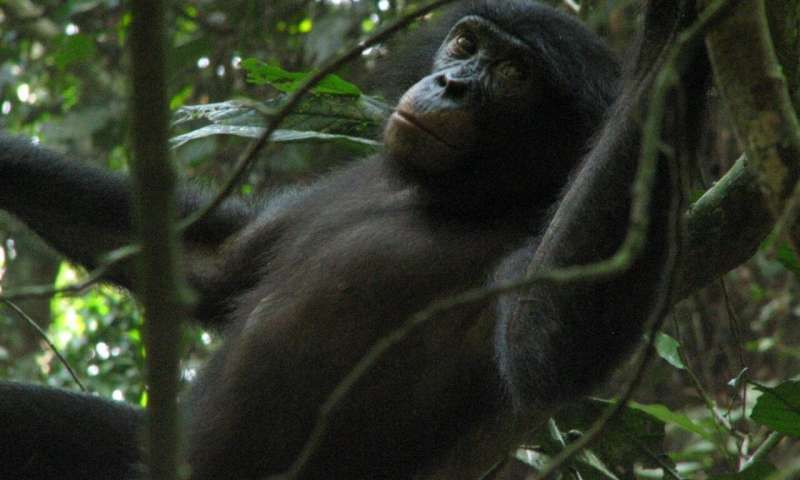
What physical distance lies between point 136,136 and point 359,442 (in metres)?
1.99

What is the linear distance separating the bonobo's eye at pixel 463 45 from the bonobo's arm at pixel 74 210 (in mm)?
1100

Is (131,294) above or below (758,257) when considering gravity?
above

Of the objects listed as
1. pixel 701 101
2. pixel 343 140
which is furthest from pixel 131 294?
pixel 701 101

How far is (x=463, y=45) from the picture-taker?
3520 millimetres

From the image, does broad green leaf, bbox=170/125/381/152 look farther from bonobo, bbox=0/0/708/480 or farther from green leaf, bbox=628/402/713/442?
green leaf, bbox=628/402/713/442

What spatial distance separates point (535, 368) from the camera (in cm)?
261

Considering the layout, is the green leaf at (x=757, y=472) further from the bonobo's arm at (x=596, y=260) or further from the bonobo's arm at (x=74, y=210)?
the bonobo's arm at (x=74, y=210)

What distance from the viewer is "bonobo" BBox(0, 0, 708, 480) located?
2.58m

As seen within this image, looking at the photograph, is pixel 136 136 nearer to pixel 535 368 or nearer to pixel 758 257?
pixel 535 368

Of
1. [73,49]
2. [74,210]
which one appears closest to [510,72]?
[74,210]

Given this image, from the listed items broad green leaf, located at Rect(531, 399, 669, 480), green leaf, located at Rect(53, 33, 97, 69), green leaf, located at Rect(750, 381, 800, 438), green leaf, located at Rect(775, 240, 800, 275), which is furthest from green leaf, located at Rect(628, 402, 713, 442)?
green leaf, located at Rect(53, 33, 97, 69)

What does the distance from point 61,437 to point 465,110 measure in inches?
69.0

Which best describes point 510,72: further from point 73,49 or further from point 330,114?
point 73,49

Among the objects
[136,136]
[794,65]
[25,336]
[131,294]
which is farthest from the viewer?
[25,336]
